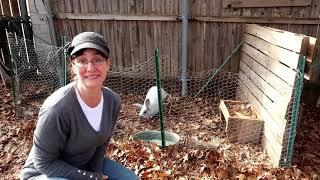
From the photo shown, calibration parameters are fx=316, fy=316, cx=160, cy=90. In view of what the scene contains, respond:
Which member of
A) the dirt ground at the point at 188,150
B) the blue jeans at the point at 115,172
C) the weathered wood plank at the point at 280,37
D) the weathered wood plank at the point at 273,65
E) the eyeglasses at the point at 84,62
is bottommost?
the dirt ground at the point at 188,150

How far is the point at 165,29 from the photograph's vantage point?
7160 millimetres

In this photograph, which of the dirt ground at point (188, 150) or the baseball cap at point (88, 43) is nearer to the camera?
the baseball cap at point (88, 43)

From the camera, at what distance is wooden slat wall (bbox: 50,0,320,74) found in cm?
680

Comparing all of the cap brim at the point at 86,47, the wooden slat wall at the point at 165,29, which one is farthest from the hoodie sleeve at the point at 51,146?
the wooden slat wall at the point at 165,29

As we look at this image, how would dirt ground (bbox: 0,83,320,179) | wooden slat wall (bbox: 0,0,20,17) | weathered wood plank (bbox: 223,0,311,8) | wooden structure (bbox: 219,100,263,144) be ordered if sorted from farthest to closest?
wooden slat wall (bbox: 0,0,20,17)
weathered wood plank (bbox: 223,0,311,8)
wooden structure (bbox: 219,100,263,144)
dirt ground (bbox: 0,83,320,179)

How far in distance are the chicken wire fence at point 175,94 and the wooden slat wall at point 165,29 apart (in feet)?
0.84

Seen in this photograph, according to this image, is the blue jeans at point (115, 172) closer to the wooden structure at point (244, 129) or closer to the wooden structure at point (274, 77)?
the wooden structure at point (274, 77)

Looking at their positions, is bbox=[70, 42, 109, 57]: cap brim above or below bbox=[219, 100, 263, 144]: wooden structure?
above

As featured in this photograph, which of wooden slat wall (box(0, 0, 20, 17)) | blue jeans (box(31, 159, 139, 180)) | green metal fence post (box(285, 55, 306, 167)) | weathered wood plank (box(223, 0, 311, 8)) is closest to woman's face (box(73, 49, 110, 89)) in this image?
blue jeans (box(31, 159, 139, 180))

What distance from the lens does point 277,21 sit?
6570 mm

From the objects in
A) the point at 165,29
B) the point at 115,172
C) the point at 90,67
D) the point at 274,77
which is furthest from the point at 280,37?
the point at 90,67

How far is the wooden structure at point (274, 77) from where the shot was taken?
420 cm

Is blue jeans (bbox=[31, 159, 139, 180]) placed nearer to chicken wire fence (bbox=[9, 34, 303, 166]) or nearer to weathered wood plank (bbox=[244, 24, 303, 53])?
chicken wire fence (bbox=[9, 34, 303, 166])

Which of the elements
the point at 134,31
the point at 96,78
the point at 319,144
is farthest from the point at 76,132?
the point at 134,31
